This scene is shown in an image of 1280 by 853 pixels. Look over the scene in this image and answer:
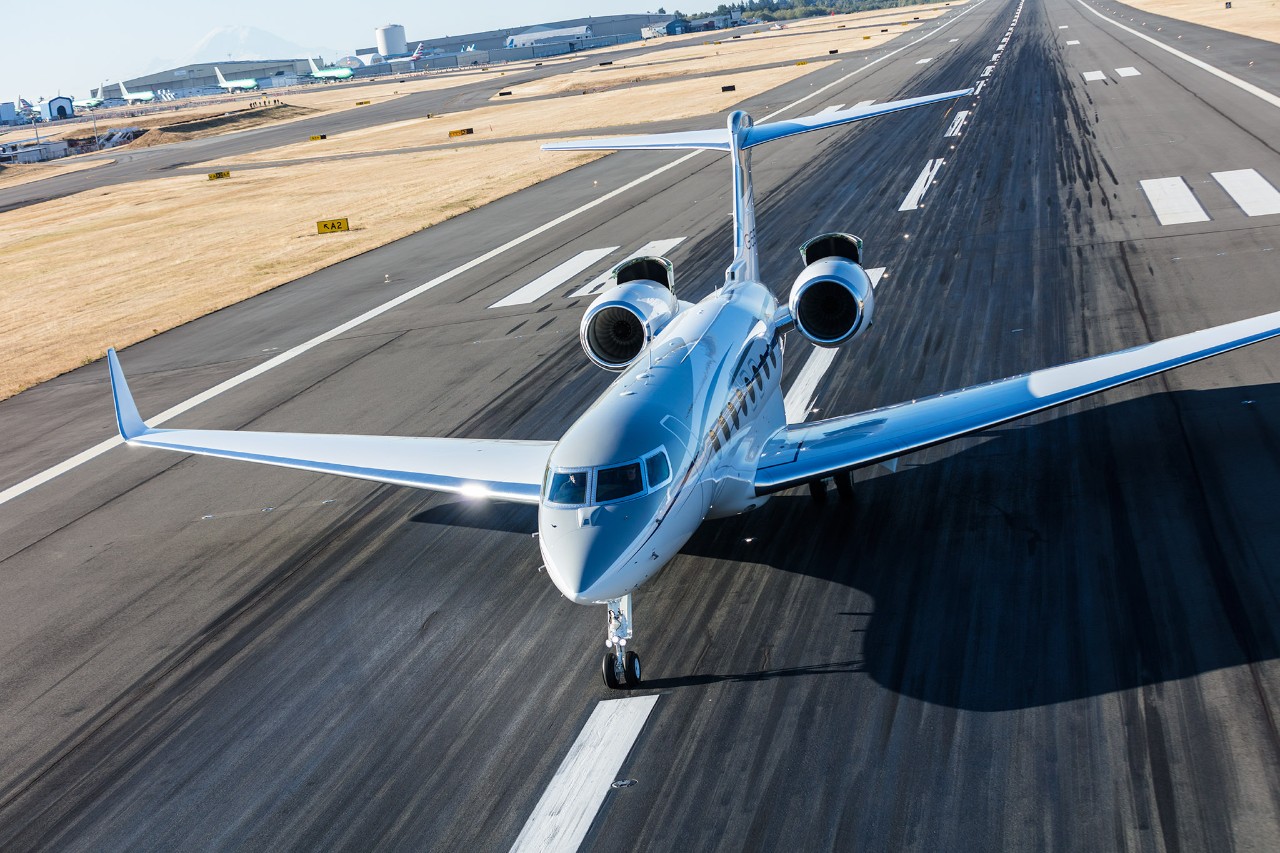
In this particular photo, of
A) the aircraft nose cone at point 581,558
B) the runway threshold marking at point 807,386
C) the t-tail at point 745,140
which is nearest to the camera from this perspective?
the aircraft nose cone at point 581,558

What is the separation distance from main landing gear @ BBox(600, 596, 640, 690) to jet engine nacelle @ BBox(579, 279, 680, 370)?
5.92 meters

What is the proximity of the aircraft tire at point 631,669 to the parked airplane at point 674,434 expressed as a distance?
13 millimetres

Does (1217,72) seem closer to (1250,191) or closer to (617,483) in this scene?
(1250,191)

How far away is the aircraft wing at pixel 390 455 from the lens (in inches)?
565

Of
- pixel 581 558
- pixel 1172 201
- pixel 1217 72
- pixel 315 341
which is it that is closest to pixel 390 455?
pixel 581 558

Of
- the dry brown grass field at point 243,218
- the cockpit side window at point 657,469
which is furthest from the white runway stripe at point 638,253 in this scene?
the cockpit side window at point 657,469

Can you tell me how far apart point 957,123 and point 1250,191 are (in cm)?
2190

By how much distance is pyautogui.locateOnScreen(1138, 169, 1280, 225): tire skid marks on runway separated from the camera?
28156mm

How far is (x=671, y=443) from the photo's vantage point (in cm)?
1203

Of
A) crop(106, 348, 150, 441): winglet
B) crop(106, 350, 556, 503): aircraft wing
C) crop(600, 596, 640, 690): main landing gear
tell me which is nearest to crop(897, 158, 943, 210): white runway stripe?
crop(106, 350, 556, 503): aircraft wing

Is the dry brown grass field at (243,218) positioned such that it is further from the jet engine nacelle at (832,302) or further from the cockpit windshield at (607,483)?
the cockpit windshield at (607,483)

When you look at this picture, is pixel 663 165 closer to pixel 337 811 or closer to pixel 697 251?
pixel 697 251

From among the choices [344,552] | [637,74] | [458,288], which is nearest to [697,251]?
[458,288]

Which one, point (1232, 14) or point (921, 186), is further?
point (1232, 14)
